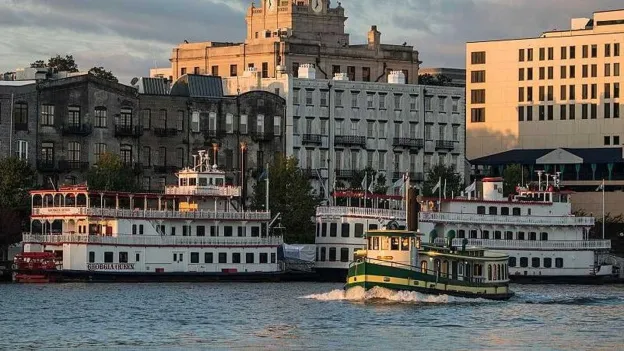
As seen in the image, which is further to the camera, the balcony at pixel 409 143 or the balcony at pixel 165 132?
the balcony at pixel 409 143

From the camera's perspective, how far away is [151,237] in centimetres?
13688

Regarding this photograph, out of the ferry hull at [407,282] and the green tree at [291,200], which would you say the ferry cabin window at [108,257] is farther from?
the ferry hull at [407,282]

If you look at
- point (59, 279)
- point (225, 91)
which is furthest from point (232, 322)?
point (225, 91)

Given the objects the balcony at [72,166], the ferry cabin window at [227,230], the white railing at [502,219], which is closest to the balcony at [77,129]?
the balcony at [72,166]

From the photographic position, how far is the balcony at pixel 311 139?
565ft

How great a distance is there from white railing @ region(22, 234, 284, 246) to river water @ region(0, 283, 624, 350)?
5.58 meters

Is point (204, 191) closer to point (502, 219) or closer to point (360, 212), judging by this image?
point (360, 212)

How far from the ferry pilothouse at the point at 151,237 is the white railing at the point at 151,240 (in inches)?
2.7

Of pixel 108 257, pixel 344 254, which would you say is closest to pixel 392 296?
pixel 108 257

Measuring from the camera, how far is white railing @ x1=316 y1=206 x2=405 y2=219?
145 meters

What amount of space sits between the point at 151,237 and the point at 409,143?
47.2m

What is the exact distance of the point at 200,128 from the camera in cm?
16550

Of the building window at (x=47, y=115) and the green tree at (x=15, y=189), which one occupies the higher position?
the building window at (x=47, y=115)

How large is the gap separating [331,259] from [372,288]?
34681 millimetres
